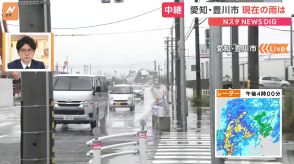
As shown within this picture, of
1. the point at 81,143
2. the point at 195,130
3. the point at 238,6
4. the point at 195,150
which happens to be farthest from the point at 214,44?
the point at 195,130

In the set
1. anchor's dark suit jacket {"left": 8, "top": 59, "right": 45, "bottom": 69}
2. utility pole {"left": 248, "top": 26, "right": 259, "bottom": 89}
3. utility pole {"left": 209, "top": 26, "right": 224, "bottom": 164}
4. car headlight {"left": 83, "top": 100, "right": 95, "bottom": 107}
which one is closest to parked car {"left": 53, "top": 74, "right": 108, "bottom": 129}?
car headlight {"left": 83, "top": 100, "right": 95, "bottom": 107}

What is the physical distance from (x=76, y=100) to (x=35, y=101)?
13202mm

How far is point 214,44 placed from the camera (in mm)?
6629

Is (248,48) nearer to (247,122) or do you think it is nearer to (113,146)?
(247,122)

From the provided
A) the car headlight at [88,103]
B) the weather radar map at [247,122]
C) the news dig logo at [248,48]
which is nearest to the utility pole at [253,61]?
the news dig logo at [248,48]

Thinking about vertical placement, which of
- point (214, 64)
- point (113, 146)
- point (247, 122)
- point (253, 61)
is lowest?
point (113, 146)

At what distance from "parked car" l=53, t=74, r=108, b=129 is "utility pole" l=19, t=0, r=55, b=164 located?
12.9 m

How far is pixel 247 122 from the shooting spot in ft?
21.8

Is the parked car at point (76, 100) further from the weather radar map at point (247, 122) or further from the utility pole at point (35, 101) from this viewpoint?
the weather radar map at point (247, 122)

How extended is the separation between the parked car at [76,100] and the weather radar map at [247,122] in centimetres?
1344

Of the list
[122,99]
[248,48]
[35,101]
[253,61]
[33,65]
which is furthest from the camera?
[122,99]

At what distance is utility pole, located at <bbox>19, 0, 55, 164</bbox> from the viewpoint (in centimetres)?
662

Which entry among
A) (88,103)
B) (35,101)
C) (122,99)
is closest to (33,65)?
(35,101)

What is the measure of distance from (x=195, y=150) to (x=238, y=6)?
27.3ft
